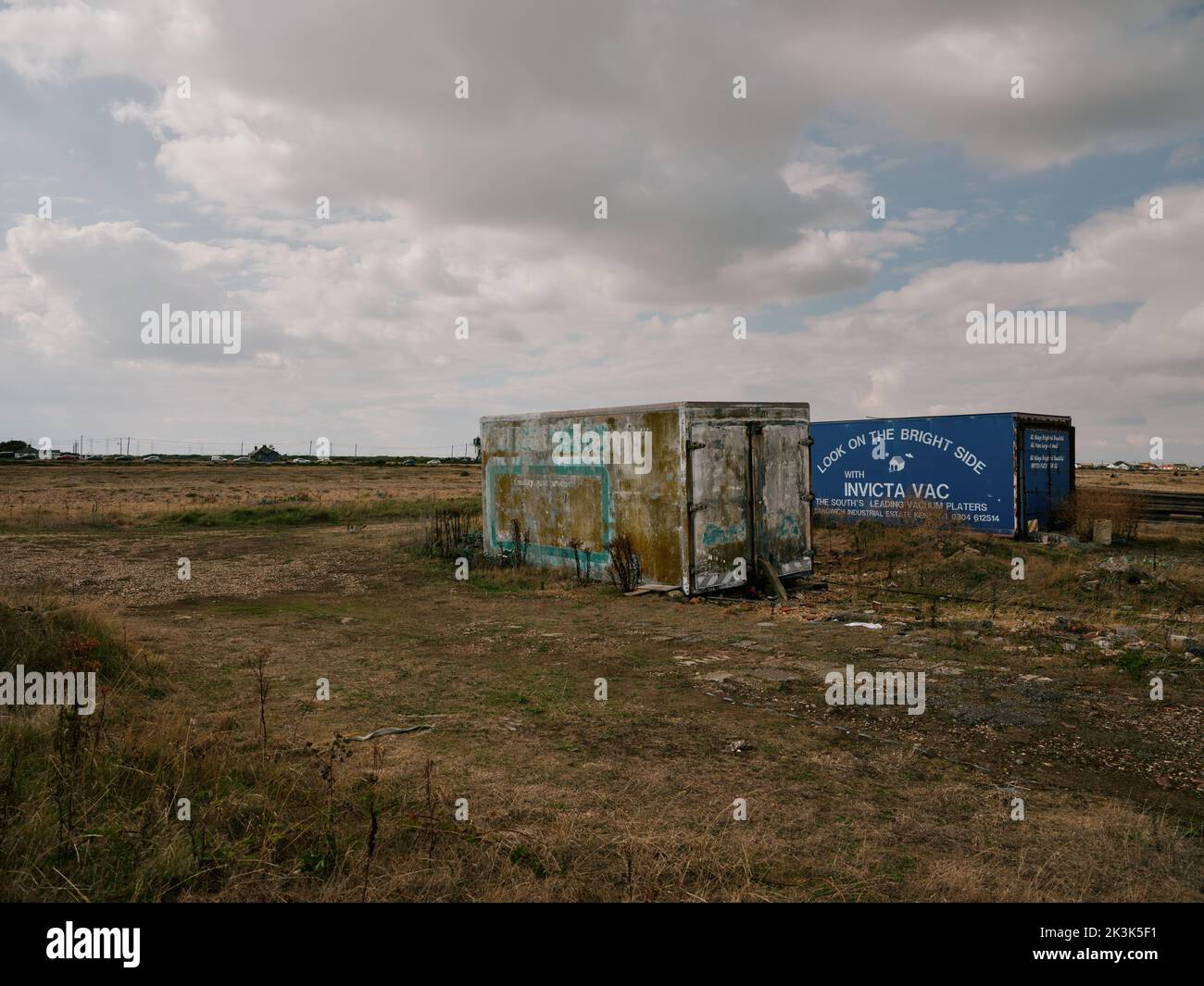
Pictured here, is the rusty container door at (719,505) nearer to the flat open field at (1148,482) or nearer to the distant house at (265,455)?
the flat open field at (1148,482)

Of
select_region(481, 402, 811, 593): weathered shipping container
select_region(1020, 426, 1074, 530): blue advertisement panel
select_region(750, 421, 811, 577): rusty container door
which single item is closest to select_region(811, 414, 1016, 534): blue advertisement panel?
select_region(1020, 426, 1074, 530): blue advertisement panel

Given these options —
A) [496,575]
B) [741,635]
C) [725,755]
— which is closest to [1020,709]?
[725,755]

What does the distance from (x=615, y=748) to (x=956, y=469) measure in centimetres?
1499

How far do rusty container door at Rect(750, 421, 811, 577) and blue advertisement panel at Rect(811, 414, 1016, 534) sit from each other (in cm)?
542

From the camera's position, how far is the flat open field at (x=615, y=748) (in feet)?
11.5

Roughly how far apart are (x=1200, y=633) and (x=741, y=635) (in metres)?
4.94

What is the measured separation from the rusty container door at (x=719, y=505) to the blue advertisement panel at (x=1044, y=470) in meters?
8.32

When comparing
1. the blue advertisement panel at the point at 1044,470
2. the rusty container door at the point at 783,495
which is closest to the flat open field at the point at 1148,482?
the blue advertisement panel at the point at 1044,470

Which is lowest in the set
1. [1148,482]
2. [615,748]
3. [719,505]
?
[615,748]

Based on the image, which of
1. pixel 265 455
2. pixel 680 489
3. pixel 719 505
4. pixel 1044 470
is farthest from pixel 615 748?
pixel 265 455

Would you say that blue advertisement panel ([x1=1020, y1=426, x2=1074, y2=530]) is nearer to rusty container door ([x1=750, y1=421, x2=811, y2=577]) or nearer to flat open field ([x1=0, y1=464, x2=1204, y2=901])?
flat open field ([x1=0, y1=464, x2=1204, y2=901])

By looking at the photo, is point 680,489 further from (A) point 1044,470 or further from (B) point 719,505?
(A) point 1044,470

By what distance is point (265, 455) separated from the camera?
313ft

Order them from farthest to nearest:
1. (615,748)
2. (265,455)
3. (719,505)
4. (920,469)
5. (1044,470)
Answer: (265,455) → (920,469) → (1044,470) → (719,505) → (615,748)
